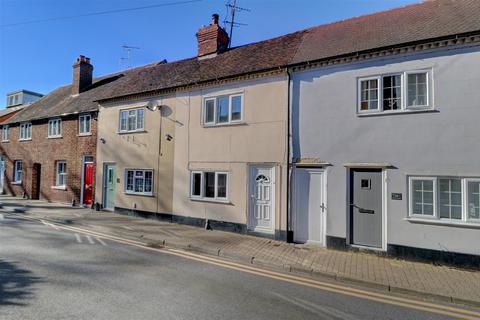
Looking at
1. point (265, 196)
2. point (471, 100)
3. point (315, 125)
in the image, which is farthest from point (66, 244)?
point (471, 100)

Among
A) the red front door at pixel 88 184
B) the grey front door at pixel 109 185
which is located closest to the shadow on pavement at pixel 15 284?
the grey front door at pixel 109 185

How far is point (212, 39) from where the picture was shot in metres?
15.2

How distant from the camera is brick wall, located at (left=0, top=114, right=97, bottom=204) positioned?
1817cm

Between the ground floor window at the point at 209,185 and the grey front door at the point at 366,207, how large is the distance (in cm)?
470

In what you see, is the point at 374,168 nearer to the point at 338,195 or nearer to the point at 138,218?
the point at 338,195

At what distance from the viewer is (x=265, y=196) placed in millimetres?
11039

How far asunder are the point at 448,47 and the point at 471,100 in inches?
60.9

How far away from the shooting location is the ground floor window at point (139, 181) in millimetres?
14579

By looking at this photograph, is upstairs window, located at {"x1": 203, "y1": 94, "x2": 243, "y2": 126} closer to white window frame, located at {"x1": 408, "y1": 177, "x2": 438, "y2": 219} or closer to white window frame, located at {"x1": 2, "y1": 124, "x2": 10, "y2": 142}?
white window frame, located at {"x1": 408, "y1": 177, "x2": 438, "y2": 219}

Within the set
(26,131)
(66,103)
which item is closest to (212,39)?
(66,103)

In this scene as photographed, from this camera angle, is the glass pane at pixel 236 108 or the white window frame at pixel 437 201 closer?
the white window frame at pixel 437 201

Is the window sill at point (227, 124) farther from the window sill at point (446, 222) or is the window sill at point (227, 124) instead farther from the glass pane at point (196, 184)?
the window sill at point (446, 222)

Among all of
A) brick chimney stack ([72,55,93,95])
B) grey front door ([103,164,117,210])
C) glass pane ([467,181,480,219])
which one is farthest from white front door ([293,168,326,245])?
brick chimney stack ([72,55,93,95])

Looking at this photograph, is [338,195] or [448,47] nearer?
[448,47]
